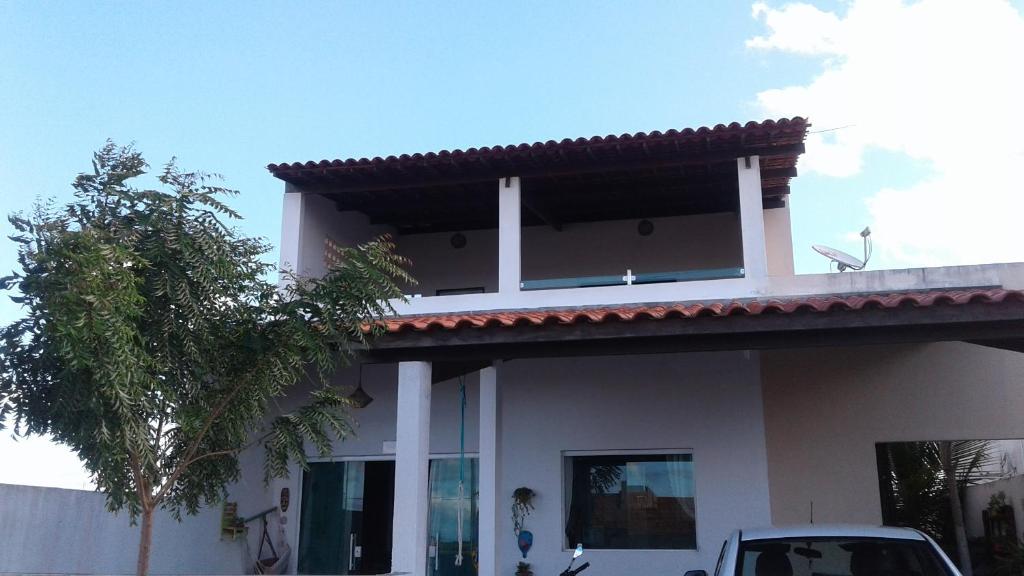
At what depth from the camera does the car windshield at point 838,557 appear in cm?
579

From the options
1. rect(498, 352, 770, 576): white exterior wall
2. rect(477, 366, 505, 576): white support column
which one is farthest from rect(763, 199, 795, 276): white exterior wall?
rect(477, 366, 505, 576): white support column

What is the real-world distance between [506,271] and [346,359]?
3.67 metres

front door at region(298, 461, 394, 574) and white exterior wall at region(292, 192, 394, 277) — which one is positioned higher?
white exterior wall at region(292, 192, 394, 277)

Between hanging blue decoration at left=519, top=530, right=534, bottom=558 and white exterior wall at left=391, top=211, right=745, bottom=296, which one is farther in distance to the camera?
white exterior wall at left=391, top=211, right=745, bottom=296

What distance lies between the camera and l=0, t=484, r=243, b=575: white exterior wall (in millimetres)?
9070

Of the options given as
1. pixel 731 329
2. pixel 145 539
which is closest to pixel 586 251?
pixel 731 329

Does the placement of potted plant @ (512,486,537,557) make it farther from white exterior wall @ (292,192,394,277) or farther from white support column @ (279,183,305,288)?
white support column @ (279,183,305,288)

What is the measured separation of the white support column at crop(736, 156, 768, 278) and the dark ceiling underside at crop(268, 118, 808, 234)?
0.79 ft

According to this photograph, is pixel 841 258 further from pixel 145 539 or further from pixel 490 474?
pixel 145 539

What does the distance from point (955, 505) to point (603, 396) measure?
5.67 metres

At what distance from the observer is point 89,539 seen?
9.89m

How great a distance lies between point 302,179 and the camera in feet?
38.0

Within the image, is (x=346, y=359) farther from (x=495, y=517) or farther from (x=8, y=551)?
(x=8, y=551)

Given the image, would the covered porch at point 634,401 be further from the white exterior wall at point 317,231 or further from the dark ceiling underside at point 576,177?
the dark ceiling underside at point 576,177
